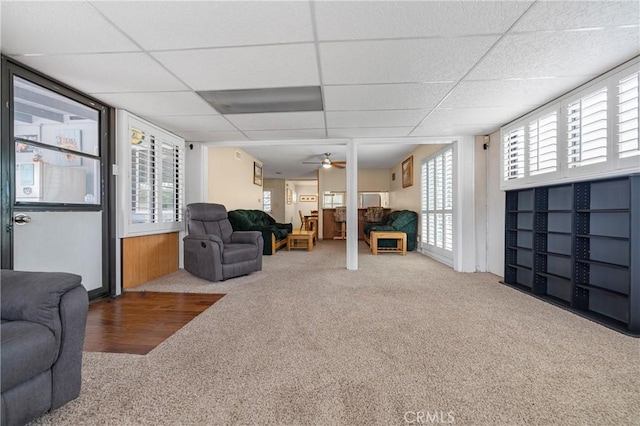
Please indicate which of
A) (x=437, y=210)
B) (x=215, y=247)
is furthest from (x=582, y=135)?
(x=215, y=247)

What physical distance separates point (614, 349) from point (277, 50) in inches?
123

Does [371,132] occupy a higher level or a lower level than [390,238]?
higher

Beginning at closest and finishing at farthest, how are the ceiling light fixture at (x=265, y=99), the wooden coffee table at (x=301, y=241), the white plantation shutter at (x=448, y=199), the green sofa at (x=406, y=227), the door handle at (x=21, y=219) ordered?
the door handle at (x=21, y=219)
the ceiling light fixture at (x=265, y=99)
the white plantation shutter at (x=448, y=199)
the green sofa at (x=406, y=227)
the wooden coffee table at (x=301, y=241)

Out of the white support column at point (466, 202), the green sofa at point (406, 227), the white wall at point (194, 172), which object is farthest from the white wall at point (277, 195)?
the white support column at point (466, 202)

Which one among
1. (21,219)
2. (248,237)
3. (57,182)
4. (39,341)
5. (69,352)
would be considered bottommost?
(69,352)

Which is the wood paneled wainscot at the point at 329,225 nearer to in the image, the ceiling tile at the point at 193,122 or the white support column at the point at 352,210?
the white support column at the point at 352,210

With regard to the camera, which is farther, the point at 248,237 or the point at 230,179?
the point at 230,179

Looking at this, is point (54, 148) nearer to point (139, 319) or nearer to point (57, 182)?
point (57, 182)

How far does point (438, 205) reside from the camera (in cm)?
534

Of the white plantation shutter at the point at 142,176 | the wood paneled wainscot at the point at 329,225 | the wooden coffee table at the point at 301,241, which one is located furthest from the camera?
the wood paneled wainscot at the point at 329,225

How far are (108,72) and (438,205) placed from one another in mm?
5171

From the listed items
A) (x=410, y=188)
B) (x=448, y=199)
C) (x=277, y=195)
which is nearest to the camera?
(x=448, y=199)

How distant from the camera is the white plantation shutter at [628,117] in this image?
2.12 metres

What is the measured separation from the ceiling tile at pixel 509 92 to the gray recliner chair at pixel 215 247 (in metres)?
3.17
